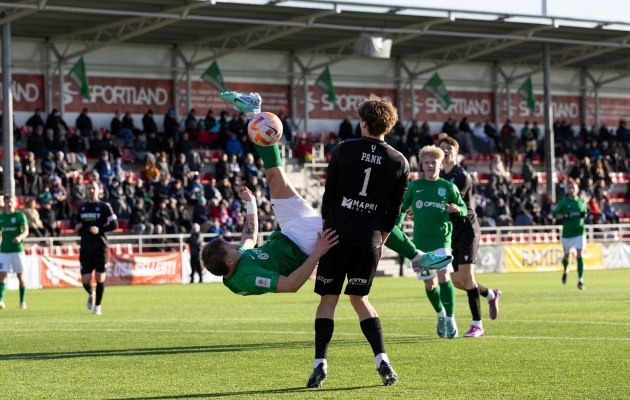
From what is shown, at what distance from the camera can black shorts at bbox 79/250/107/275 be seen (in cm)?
1895

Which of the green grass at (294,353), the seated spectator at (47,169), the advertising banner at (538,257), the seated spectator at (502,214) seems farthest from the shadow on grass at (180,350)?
the seated spectator at (502,214)

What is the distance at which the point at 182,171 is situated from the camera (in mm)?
36344

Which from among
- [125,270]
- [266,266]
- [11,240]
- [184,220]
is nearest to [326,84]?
[184,220]

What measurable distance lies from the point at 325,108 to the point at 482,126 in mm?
6898

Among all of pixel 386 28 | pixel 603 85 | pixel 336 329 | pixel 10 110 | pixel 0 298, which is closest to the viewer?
pixel 336 329

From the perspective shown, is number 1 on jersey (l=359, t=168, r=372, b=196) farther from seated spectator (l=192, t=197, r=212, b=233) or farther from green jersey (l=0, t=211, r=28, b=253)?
seated spectator (l=192, t=197, r=212, b=233)

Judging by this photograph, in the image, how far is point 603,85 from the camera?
54.8 meters

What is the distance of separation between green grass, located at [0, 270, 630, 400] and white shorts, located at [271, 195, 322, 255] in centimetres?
109

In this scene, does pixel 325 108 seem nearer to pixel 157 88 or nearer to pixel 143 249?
pixel 157 88

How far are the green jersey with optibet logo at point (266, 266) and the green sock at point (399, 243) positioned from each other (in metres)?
1.01

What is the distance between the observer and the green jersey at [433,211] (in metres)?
12.6

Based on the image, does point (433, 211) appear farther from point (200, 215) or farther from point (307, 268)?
point (200, 215)

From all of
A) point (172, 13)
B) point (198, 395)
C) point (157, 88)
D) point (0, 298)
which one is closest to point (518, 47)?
point (157, 88)

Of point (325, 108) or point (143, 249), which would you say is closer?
point (143, 249)
